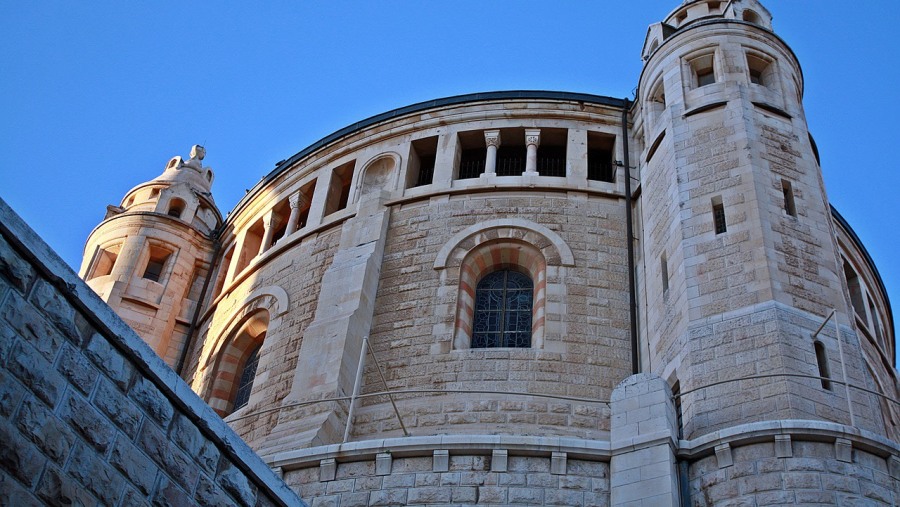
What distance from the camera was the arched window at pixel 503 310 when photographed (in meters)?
20.6

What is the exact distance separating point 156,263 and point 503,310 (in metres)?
12.2

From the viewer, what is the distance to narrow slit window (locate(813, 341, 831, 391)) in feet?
51.7

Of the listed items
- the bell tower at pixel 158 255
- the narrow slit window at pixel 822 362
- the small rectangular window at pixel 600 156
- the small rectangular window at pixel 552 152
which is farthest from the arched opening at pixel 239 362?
the narrow slit window at pixel 822 362

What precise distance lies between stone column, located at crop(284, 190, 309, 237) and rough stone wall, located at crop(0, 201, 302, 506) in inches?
635

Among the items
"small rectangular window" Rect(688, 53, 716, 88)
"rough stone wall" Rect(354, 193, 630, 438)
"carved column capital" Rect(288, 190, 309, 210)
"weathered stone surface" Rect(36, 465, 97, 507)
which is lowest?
"weathered stone surface" Rect(36, 465, 97, 507)

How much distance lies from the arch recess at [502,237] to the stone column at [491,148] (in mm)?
1900

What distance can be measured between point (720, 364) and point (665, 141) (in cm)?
604

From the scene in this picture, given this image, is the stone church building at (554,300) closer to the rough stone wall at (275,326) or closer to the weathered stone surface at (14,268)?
the rough stone wall at (275,326)

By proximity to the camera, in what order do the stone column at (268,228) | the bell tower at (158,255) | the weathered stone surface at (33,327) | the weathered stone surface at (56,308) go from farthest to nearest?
the bell tower at (158,255) < the stone column at (268,228) < the weathered stone surface at (56,308) < the weathered stone surface at (33,327)

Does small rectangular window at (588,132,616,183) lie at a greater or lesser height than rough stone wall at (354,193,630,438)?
greater

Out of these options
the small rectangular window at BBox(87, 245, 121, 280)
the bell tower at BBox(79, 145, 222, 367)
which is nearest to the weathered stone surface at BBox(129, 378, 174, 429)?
the bell tower at BBox(79, 145, 222, 367)

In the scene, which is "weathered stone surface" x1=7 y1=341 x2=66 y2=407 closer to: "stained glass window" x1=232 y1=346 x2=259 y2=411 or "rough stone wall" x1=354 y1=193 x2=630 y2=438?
"rough stone wall" x1=354 y1=193 x2=630 y2=438

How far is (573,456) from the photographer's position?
15047mm

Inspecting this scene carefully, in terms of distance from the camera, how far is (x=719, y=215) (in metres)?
18.6
